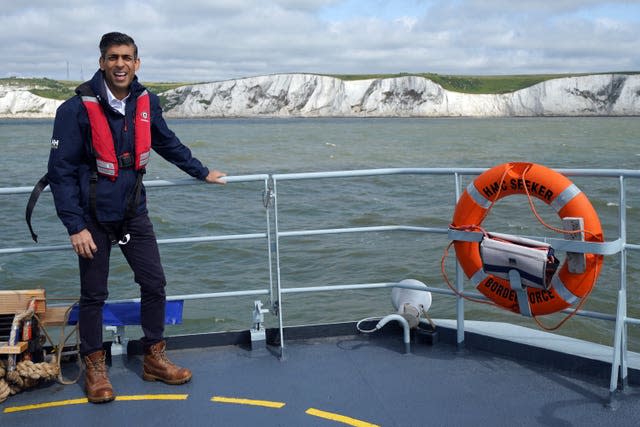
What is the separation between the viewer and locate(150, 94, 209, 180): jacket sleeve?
3.15 meters

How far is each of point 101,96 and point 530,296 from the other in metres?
2.04

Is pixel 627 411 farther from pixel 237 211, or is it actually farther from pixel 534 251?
pixel 237 211

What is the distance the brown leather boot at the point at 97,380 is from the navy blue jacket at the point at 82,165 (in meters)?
0.64

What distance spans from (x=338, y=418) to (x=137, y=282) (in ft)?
3.55

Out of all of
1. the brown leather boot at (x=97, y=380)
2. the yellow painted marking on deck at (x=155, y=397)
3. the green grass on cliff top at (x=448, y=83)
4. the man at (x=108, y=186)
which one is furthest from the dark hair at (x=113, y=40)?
the green grass on cliff top at (x=448, y=83)

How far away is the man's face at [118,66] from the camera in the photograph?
2.87m

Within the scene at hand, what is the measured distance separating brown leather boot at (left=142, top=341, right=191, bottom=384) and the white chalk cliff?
107883mm

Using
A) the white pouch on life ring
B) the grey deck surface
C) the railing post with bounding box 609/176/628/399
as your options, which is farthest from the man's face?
the railing post with bounding box 609/176/628/399

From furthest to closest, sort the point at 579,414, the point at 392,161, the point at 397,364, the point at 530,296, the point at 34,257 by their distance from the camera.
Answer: the point at 392,161, the point at 34,257, the point at 397,364, the point at 530,296, the point at 579,414

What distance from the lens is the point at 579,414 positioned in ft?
9.32

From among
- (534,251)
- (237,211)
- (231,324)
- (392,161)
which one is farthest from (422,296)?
(392,161)

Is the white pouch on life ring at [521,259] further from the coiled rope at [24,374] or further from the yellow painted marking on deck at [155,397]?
the coiled rope at [24,374]

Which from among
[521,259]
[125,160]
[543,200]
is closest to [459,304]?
[521,259]

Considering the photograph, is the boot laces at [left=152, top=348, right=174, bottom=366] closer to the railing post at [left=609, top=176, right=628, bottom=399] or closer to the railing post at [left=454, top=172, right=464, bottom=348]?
the railing post at [left=454, top=172, right=464, bottom=348]
